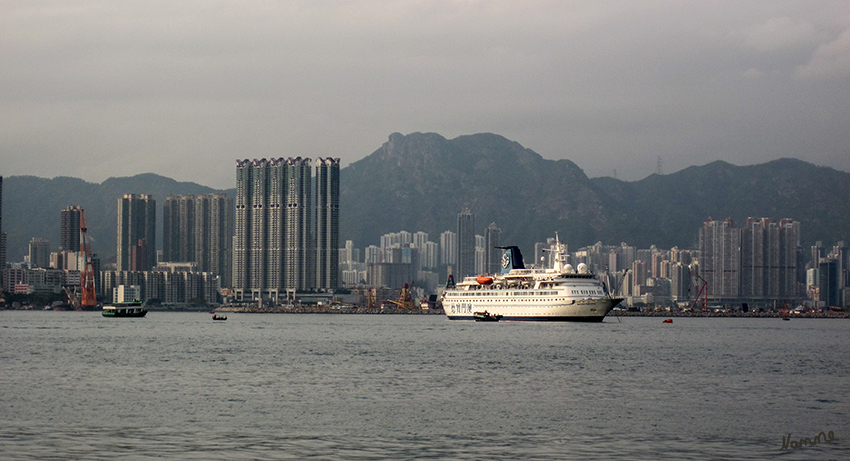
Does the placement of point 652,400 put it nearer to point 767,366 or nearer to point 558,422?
point 558,422

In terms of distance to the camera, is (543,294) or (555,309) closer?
(555,309)

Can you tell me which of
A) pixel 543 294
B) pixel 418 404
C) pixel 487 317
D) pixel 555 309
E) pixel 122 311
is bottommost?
pixel 122 311

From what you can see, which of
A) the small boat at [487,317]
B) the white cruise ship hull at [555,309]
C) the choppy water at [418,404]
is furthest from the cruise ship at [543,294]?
the choppy water at [418,404]

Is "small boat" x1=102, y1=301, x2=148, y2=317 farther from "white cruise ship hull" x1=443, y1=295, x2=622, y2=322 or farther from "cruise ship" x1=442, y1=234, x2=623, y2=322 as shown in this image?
"white cruise ship hull" x1=443, y1=295, x2=622, y2=322

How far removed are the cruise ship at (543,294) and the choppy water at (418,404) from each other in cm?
4908

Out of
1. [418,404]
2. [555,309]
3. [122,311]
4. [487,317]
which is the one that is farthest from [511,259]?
[418,404]

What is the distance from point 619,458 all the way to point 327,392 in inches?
670

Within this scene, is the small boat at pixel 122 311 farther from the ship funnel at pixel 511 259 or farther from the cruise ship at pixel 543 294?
the ship funnel at pixel 511 259

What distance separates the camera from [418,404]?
117 ft

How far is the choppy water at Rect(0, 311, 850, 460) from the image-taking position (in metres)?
26.5

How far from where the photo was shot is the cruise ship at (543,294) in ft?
374

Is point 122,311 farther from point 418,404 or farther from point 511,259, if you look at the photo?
point 418,404

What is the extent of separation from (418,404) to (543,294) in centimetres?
8125

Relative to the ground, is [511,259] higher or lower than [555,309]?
higher
